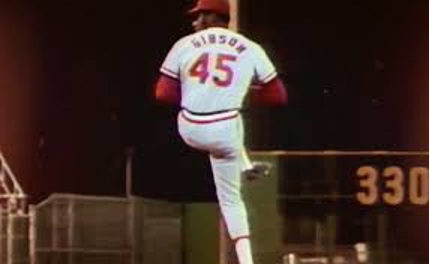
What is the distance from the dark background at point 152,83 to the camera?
897 cm

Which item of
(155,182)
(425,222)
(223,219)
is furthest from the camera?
(155,182)

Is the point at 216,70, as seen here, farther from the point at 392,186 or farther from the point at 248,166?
the point at 392,186

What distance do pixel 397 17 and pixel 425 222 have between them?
144 centimetres

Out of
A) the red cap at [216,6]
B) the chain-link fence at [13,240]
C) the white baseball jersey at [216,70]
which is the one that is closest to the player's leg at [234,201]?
the white baseball jersey at [216,70]

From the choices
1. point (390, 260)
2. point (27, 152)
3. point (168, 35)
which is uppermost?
point (168, 35)

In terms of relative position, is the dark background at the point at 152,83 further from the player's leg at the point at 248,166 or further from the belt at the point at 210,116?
the belt at the point at 210,116

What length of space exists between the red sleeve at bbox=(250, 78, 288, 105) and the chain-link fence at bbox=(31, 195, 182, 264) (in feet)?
Result: 4.74

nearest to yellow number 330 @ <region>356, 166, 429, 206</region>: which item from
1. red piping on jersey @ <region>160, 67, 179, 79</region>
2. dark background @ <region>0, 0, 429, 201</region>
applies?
dark background @ <region>0, 0, 429, 201</region>

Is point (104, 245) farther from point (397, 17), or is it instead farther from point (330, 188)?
point (397, 17)

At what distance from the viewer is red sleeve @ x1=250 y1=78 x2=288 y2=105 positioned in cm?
783

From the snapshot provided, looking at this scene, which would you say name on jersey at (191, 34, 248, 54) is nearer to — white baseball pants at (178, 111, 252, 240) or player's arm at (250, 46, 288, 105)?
player's arm at (250, 46, 288, 105)

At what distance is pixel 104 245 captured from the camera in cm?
926

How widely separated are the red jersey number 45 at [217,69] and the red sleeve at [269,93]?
0.69 feet

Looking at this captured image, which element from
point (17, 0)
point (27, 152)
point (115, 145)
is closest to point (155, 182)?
point (115, 145)
